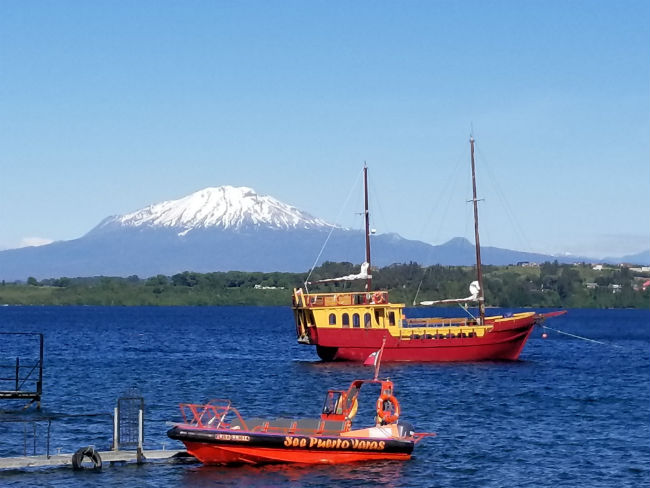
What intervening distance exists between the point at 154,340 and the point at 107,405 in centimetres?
7254

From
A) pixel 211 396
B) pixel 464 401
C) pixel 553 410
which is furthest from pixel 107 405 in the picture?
pixel 553 410

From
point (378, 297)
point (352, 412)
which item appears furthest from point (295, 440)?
point (378, 297)

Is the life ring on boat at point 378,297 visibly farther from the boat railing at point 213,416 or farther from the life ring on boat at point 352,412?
the life ring on boat at point 352,412

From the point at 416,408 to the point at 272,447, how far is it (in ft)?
63.6

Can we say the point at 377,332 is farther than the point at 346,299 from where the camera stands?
No

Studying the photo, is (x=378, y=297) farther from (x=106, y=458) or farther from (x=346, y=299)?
(x=106, y=458)

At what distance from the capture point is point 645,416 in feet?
189

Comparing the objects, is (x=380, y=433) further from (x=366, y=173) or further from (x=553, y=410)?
(x=366, y=173)

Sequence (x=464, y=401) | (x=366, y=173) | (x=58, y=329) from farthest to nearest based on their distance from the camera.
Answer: (x=58, y=329)
(x=366, y=173)
(x=464, y=401)

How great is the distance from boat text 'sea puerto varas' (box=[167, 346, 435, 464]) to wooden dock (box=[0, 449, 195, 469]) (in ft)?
4.13

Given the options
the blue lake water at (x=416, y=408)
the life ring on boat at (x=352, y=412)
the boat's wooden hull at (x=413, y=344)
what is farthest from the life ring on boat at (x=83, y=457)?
the boat's wooden hull at (x=413, y=344)

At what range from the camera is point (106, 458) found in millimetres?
39625

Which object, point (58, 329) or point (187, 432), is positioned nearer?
point (187, 432)

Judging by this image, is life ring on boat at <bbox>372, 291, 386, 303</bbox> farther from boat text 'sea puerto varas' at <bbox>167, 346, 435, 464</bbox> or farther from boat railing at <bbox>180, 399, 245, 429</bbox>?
boat text 'sea puerto varas' at <bbox>167, 346, 435, 464</bbox>
